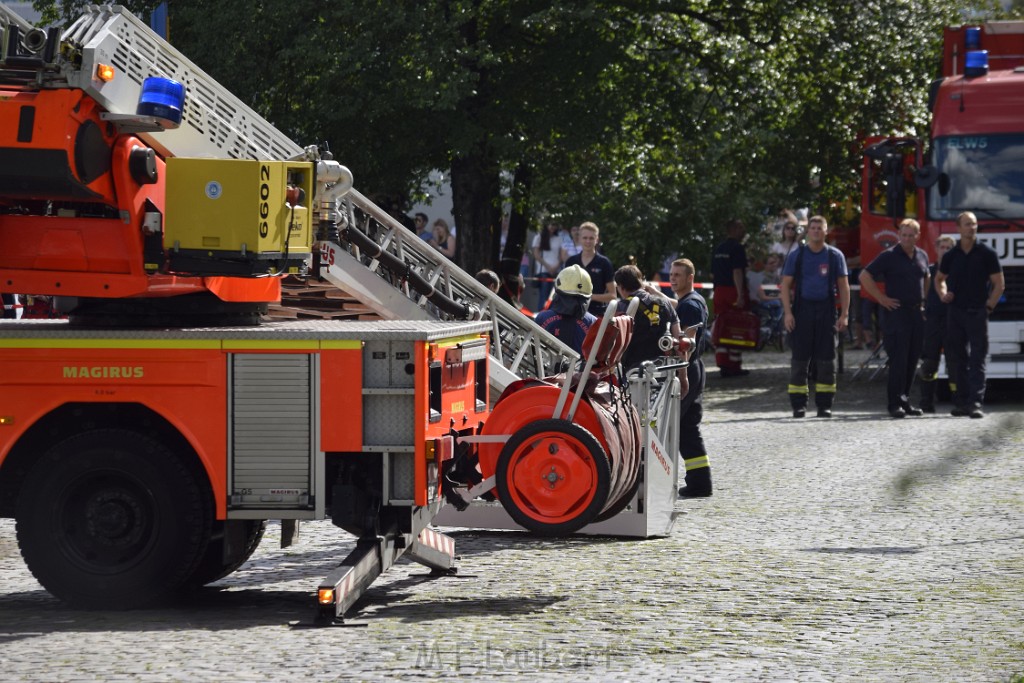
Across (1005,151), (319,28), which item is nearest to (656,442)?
(1005,151)

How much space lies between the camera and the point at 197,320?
8.06 metres

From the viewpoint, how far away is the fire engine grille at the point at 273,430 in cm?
762

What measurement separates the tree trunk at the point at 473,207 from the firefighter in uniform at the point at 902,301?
20.4 ft

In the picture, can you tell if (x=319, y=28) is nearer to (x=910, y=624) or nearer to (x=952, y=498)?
(x=910, y=624)

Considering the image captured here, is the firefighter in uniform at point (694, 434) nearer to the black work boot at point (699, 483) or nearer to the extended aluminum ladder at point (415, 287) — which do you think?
the black work boot at point (699, 483)

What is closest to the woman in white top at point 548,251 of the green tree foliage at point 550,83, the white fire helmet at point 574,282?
the green tree foliage at point 550,83

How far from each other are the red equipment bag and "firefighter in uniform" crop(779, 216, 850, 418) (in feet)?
16.8

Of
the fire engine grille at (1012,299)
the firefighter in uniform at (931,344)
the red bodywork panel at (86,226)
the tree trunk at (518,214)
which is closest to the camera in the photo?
the red bodywork panel at (86,226)

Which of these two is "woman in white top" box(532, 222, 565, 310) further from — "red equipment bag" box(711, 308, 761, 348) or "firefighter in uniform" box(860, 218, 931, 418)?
"firefighter in uniform" box(860, 218, 931, 418)

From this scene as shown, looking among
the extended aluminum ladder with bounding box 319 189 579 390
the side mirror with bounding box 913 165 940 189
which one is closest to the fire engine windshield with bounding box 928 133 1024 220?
the side mirror with bounding box 913 165 940 189

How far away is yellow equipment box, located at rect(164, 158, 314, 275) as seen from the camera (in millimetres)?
7562

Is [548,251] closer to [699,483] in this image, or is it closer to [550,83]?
[550,83]

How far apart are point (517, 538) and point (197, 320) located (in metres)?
3.15

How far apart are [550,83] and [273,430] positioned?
14.9m
